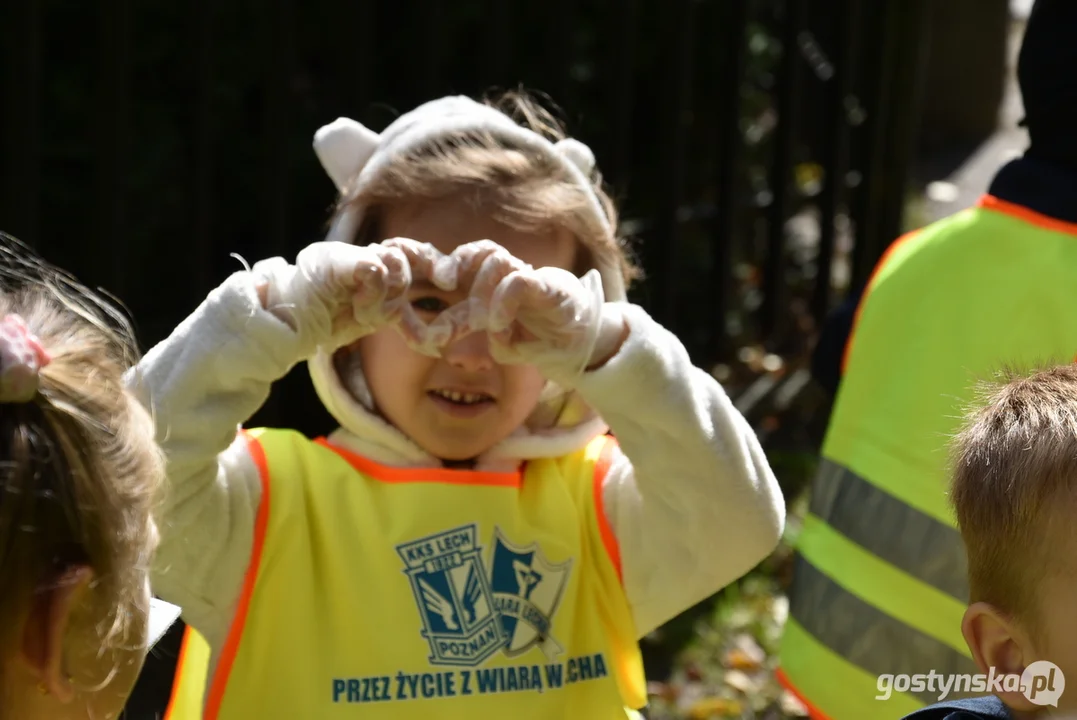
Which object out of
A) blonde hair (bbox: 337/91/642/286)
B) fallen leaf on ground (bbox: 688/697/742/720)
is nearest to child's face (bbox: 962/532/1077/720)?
blonde hair (bbox: 337/91/642/286)

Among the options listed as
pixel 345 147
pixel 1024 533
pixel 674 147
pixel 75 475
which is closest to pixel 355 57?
pixel 674 147

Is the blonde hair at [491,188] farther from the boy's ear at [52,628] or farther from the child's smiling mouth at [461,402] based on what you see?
the boy's ear at [52,628]

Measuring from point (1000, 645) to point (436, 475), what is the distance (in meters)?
1.00

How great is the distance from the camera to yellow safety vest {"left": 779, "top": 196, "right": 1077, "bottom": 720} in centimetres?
269

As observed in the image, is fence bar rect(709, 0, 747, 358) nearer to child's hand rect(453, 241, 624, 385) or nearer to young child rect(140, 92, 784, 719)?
young child rect(140, 92, 784, 719)

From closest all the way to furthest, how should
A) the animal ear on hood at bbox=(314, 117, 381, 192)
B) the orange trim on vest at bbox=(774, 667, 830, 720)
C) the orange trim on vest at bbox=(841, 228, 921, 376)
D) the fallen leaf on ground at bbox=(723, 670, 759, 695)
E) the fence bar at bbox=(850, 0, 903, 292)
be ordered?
the animal ear on hood at bbox=(314, 117, 381, 192) < the orange trim on vest at bbox=(774, 667, 830, 720) < the orange trim on vest at bbox=(841, 228, 921, 376) < the fallen leaf on ground at bbox=(723, 670, 759, 695) < the fence bar at bbox=(850, 0, 903, 292)

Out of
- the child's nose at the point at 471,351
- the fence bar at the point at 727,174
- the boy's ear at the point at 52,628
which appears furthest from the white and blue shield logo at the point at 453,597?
the fence bar at the point at 727,174

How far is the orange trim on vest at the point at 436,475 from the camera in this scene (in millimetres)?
2463

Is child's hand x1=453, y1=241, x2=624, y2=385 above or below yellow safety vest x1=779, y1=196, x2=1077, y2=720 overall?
above

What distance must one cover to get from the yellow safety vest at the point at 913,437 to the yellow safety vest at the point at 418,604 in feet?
1.68

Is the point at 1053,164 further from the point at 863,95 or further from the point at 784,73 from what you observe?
the point at 863,95

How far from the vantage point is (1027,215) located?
2777 mm

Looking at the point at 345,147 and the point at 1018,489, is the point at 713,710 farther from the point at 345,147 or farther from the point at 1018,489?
the point at 1018,489

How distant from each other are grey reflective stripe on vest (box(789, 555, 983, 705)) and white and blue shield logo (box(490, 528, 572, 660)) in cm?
65
